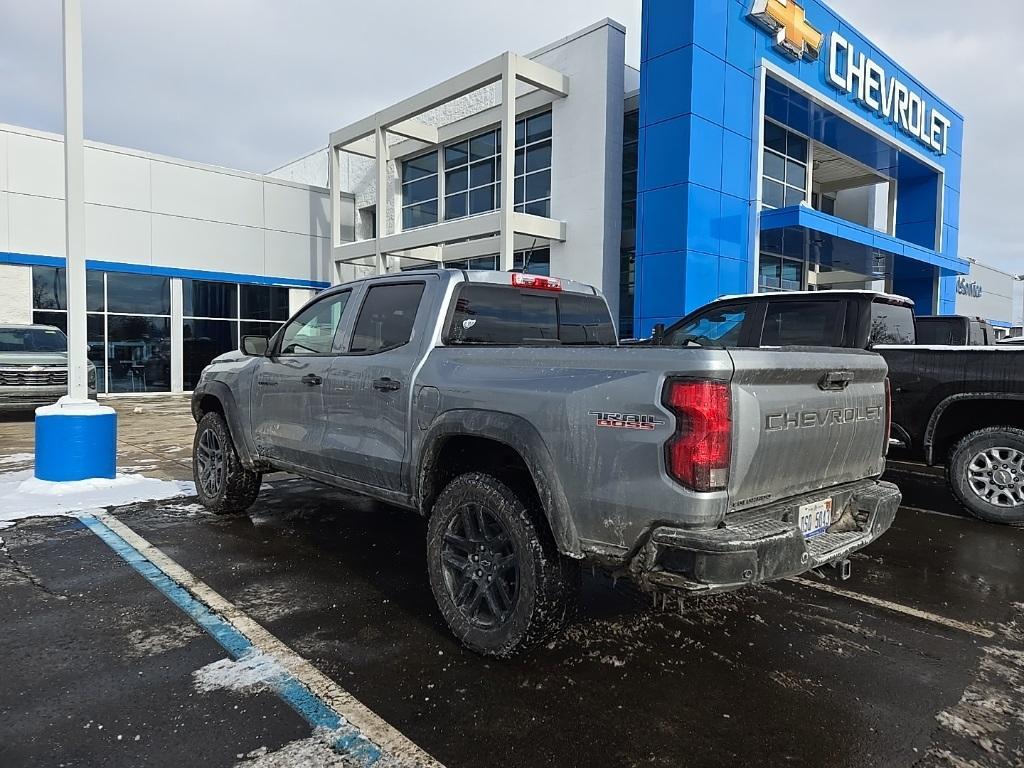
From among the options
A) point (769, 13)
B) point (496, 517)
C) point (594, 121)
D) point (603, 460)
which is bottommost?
point (496, 517)

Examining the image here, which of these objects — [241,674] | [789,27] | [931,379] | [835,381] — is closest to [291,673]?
[241,674]

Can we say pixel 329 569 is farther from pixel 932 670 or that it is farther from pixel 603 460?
pixel 932 670

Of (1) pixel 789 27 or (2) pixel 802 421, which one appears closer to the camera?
(2) pixel 802 421

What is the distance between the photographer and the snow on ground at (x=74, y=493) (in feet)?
19.5

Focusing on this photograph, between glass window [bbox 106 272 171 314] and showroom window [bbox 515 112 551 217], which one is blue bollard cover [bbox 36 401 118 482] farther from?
glass window [bbox 106 272 171 314]

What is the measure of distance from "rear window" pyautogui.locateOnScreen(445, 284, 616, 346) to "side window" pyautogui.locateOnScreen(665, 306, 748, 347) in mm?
1861

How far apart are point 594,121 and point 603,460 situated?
15.1 metres

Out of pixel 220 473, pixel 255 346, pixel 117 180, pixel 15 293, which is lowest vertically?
pixel 220 473

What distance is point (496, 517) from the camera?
10.5 ft

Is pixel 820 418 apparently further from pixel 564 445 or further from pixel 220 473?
pixel 220 473

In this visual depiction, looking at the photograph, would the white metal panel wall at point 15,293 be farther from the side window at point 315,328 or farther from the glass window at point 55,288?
the side window at point 315,328

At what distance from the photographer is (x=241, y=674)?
9.95 ft

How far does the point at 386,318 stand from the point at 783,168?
18.3 m

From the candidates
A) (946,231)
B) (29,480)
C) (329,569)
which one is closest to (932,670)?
(329,569)
